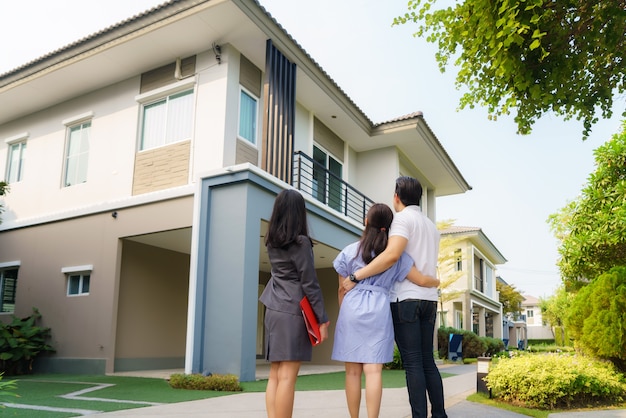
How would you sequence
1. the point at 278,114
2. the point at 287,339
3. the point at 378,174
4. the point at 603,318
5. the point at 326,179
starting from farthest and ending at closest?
1. the point at 378,174
2. the point at 326,179
3. the point at 278,114
4. the point at 603,318
5. the point at 287,339

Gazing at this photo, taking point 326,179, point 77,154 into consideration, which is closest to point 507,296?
point 326,179

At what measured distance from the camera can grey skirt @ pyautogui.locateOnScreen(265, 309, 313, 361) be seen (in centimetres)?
354

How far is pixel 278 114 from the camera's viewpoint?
1054 centimetres

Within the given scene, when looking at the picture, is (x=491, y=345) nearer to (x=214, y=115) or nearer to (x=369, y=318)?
(x=214, y=115)

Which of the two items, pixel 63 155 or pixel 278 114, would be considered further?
pixel 63 155

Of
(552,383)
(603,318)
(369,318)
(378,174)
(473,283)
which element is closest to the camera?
(369,318)

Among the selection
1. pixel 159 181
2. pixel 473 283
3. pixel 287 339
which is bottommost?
pixel 287 339

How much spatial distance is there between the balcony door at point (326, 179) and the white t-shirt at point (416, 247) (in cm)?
943

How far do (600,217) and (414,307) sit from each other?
657 cm

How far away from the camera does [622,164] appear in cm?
911

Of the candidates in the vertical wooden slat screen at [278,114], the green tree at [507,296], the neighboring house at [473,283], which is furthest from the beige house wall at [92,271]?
the green tree at [507,296]

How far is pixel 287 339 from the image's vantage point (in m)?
3.55

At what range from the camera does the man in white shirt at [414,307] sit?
11.9ft

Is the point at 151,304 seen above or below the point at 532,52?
below
